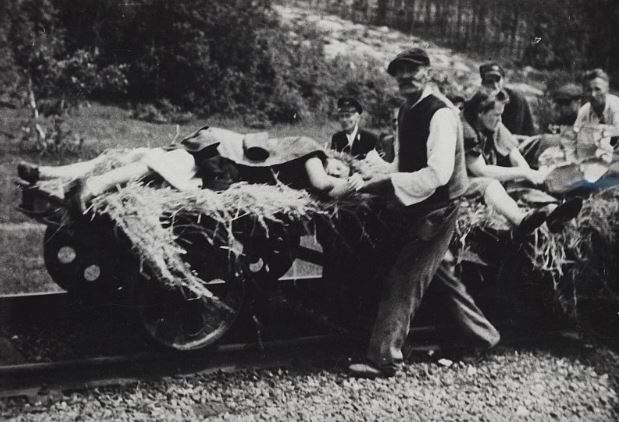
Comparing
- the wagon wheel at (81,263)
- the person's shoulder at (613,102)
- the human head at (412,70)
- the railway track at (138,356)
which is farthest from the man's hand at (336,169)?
the person's shoulder at (613,102)

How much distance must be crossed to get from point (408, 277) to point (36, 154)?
208 inches

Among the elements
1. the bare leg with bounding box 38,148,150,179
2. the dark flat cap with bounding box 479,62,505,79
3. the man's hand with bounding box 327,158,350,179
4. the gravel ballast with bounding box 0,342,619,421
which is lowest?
the gravel ballast with bounding box 0,342,619,421

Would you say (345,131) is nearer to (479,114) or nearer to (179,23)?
(479,114)

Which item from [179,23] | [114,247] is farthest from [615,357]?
[179,23]

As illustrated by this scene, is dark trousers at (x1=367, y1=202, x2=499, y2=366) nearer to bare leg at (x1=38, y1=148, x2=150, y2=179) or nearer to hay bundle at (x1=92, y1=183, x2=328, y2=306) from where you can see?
hay bundle at (x1=92, y1=183, x2=328, y2=306)

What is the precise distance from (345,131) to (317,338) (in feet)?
5.92

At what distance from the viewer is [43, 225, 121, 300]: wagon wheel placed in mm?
3895

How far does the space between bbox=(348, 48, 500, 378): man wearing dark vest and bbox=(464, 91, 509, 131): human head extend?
1.10 m

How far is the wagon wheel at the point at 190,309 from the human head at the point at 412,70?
5.06 ft

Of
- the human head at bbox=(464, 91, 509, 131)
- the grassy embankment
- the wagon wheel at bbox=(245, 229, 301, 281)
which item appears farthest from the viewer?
the grassy embankment

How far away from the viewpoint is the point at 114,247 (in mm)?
3875

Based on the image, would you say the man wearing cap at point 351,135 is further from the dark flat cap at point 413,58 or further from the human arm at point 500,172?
the dark flat cap at point 413,58

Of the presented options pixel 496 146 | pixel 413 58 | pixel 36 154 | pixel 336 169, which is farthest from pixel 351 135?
pixel 36 154

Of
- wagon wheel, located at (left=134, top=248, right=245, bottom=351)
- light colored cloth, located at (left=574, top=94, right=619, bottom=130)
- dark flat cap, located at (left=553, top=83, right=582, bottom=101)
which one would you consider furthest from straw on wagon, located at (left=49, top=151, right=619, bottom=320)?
dark flat cap, located at (left=553, top=83, right=582, bottom=101)
